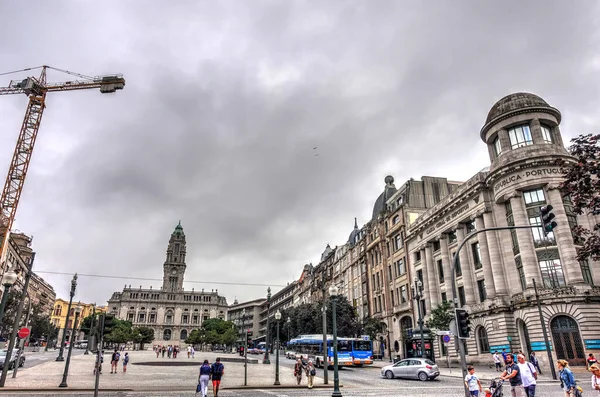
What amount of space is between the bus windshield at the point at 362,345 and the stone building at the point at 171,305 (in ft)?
431

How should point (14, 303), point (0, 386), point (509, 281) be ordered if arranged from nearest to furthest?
point (0, 386) → point (509, 281) → point (14, 303)

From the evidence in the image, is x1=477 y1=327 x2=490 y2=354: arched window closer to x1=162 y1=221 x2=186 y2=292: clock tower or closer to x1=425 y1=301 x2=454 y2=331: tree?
x1=425 y1=301 x2=454 y2=331: tree

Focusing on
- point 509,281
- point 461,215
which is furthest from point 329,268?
point 509,281

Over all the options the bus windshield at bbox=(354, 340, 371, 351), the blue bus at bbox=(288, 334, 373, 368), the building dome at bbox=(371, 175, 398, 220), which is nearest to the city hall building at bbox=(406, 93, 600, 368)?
→ the bus windshield at bbox=(354, 340, 371, 351)

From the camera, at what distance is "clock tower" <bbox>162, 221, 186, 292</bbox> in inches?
6634

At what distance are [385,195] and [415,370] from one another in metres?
46.6

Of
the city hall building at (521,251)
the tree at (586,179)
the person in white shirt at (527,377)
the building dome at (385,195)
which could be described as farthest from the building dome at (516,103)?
the person in white shirt at (527,377)

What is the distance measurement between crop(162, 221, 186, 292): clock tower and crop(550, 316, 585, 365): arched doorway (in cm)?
15466

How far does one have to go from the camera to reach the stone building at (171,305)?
161m

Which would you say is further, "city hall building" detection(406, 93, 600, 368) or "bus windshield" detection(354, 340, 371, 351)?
"bus windshield" detection(354, 340, 371, 351)

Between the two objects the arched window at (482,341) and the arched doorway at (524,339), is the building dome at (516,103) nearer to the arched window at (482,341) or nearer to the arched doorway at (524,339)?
the arched doorway at (524,339)

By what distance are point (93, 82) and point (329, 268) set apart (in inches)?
2459

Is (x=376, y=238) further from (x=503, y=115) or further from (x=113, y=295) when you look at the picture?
(x=113, y=295)

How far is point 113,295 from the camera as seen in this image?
168125 millimetres
